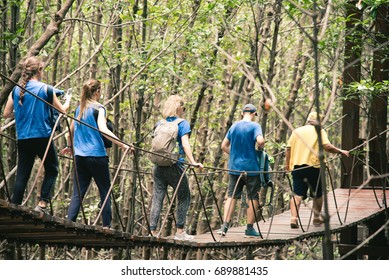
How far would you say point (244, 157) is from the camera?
301 inches

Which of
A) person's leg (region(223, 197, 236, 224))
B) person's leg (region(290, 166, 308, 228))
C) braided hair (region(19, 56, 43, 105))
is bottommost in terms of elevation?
person's leg (region(223, 197, 236, 224))

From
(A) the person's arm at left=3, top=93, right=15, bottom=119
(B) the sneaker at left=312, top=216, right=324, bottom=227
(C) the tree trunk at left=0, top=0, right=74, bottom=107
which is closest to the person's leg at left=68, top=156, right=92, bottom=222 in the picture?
(A) the person's arm at left=3, top=93, right=15, bottom=119

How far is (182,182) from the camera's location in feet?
23.2

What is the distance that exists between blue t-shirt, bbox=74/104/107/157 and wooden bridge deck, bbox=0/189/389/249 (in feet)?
2.03

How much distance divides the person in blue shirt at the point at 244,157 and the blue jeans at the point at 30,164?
1995 mm

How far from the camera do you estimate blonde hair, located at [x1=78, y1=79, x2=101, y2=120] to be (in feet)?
20.5

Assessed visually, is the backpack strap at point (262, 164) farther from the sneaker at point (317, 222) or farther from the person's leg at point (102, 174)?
the person's leg at point (102, 174)

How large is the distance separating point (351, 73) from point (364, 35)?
3.30 feet

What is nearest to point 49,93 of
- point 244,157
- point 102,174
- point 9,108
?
point 9,108

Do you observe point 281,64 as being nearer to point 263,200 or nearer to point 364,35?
point 263,200

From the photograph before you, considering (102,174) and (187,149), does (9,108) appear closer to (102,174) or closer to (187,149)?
(102,174)

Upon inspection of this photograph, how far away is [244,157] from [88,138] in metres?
1.88

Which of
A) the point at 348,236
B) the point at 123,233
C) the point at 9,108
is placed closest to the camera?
the point at 9,108

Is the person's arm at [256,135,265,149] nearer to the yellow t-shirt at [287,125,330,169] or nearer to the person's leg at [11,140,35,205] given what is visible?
the yellow t-shirt at [287,125,330,169]
